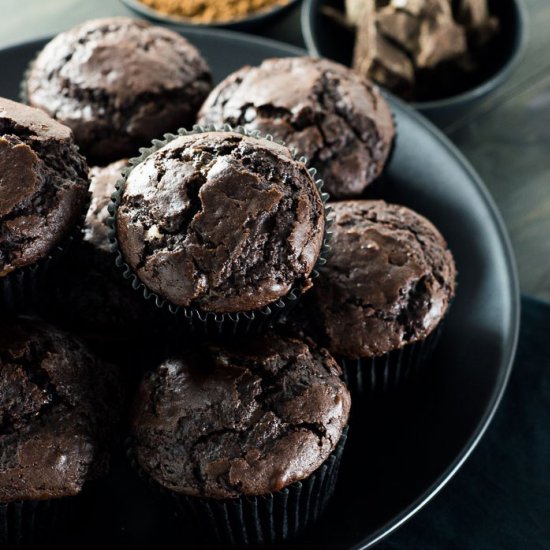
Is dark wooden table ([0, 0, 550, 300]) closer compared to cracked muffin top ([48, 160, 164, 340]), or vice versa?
cracked muffin top ([48, 160, 164, 340])

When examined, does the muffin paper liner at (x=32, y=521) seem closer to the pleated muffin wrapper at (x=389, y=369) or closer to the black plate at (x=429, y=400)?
the black plate at (x=429, y=400)

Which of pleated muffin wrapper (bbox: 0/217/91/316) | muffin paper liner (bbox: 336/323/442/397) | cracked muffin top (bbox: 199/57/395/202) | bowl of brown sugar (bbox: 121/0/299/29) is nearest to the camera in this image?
pleated muffin wrapper (bbox: 0/217/91/316)

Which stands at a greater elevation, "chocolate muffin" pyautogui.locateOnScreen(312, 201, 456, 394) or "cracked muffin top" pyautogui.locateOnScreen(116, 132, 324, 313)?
"cracked muffin top" pyautogui.locateOnScreen(116, 132, 324, 313)

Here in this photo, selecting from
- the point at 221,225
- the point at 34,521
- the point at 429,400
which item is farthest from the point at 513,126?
the point at 34,521

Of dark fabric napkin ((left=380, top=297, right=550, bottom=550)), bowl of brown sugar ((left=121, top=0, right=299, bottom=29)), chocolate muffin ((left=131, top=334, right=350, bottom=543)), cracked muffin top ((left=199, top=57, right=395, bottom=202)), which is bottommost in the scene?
dark fabric napkin ((left=380, top=297, right=550, bottom=550))

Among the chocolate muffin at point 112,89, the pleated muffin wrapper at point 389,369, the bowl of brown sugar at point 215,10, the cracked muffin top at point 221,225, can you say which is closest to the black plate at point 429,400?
the pleated muffin wrapper at point 389,369

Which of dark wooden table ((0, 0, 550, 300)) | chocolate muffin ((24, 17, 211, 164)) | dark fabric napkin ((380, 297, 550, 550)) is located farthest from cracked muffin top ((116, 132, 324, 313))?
dark wooden table ((0, 0, 550, 300))

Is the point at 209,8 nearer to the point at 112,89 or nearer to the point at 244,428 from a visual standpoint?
the point at 112,89

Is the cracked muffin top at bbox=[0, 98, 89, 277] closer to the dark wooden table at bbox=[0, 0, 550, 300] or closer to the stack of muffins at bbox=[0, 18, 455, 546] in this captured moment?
the stack of muffins at bbox=[0, 18, 455, 546]
